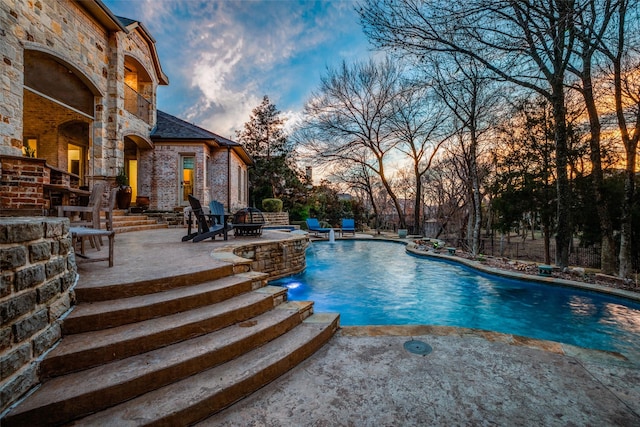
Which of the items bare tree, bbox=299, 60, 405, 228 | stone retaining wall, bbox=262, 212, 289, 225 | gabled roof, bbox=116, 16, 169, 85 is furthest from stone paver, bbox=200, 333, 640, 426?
bare tree, bbox=299, 60, 405, 228

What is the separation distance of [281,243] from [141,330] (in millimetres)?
4177

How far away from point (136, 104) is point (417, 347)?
11919mm

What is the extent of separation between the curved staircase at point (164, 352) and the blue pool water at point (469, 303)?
2385 mm

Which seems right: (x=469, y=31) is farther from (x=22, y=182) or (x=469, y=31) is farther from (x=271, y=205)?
(x=271, y=205)

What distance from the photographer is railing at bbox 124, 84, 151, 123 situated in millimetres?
9406

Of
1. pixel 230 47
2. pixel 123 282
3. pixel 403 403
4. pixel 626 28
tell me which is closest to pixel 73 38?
pixel 230 47

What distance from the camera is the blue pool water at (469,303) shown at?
3969mm

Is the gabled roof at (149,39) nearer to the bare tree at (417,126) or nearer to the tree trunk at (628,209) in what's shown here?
the bare tree at (417,126)

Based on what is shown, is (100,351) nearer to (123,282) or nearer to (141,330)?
(141,330)

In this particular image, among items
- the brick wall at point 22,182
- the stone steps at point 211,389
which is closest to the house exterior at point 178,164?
the brick wall at point 22,182

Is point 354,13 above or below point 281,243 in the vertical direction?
above

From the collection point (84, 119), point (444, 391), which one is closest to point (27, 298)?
point (444, 391)

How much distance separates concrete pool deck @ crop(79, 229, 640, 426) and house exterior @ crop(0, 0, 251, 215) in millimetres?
4299

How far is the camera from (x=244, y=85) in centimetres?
1334
